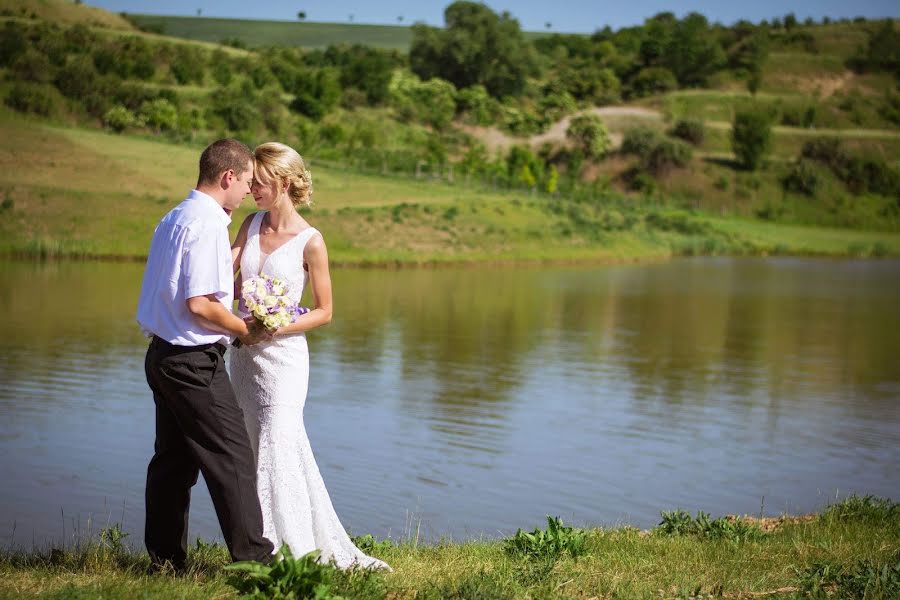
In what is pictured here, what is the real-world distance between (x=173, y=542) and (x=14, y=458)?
6212 millimetres

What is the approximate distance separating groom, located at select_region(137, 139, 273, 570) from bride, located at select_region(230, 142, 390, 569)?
28cm

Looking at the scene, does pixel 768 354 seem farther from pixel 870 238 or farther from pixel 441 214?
pixel 870 238

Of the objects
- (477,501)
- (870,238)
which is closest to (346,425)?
(477,501)

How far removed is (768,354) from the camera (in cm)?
2294

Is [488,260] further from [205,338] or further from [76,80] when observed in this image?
[205,338]

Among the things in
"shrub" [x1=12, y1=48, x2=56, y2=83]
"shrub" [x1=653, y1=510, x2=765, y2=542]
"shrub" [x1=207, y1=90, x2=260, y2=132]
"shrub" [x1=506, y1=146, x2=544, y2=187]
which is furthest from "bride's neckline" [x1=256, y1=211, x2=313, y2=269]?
"shrub" [x1=207, y1=90, x2=260, y2=132]

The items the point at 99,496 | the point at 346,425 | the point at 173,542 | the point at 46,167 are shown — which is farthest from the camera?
the point at 46,167

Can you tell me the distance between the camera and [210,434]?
6.03 meters

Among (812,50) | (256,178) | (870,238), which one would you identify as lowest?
(870,238)

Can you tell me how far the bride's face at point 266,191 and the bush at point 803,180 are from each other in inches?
3397

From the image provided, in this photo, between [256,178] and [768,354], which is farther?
[768,354]

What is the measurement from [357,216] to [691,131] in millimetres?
59272

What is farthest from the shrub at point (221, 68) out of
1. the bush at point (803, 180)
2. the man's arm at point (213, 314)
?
the man's arm at point (213, 314)

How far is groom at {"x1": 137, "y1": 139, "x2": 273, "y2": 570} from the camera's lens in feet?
19.6
